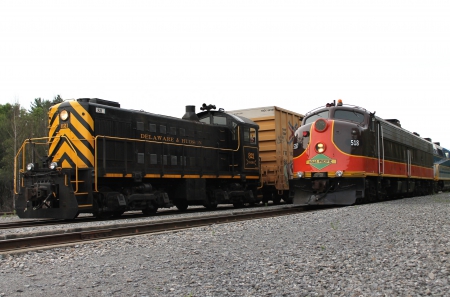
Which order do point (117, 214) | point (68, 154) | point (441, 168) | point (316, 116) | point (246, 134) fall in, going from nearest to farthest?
point (68, 154)
point (117, 214)
point (316, 116)
point (246, 134)
point (441, 168)

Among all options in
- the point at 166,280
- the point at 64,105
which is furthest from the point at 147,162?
the point at 166,280

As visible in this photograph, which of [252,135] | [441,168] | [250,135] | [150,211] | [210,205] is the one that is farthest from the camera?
[441,168]

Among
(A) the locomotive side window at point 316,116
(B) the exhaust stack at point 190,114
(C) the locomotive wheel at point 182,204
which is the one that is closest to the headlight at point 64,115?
(B) the exhaust stack at point 190,114

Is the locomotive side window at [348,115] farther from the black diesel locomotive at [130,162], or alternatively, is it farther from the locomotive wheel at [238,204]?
the locomotive wheel at [238,204]

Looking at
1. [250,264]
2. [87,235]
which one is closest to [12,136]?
[87,235]

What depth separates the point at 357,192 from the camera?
14.0 metres

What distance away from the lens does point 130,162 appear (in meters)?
13.0

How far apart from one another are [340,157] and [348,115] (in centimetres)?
172

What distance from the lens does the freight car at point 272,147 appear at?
1841cm

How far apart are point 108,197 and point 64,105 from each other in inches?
114

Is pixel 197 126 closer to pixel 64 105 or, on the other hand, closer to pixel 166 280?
pixel 64 105

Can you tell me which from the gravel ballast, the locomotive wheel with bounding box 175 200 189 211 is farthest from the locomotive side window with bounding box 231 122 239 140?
the gravel ballast

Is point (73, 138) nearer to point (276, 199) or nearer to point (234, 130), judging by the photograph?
point (234, 130)

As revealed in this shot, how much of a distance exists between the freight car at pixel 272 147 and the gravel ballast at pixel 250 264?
10.3m
